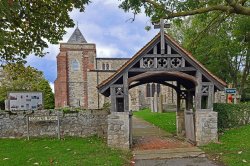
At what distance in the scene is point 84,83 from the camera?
156 feet

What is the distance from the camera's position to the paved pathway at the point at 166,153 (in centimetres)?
888

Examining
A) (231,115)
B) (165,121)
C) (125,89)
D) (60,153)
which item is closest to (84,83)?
(165,121)

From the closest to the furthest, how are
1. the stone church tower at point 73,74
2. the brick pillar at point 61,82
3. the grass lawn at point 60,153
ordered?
1. the grass lawn at point 60,153
2. the brick pillar at point 61,82
3. the stone church tower at point 73,74

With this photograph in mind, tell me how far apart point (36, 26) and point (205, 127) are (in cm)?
771

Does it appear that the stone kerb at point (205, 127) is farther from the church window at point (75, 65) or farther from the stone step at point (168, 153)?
the church window at point (75, 65)

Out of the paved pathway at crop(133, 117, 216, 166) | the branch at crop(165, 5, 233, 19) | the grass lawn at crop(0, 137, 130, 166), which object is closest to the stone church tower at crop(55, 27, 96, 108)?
the grass lawn at crop(0, 137, 130, 166)

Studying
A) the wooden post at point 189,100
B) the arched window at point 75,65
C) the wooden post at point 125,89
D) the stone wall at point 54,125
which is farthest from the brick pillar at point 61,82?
the wooden post at point 125,89

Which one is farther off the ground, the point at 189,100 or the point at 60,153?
the point at 189,100

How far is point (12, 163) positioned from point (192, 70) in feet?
24.7

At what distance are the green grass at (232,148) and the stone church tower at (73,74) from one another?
35.7m

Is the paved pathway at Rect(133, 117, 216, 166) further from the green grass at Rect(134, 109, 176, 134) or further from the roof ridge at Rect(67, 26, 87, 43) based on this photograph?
the roof ridge at Rect(67, 26, 87, 43)

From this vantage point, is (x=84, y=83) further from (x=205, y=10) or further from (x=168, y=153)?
(x=205, y=10)

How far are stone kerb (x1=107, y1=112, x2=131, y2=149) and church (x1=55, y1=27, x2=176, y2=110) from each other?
108 ft

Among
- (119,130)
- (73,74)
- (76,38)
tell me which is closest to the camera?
(119,130)
